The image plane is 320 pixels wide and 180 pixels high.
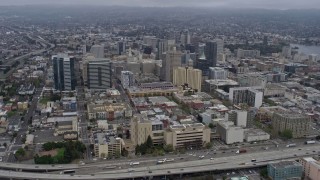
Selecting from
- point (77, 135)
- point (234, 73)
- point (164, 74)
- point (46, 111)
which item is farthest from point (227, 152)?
point (234, 73)

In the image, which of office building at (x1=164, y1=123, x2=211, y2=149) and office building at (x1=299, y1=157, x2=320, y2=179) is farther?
office building at (x1=164, y1=123, x2=211, y2=149)

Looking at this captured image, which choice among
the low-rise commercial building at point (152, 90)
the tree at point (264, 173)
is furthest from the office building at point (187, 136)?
the low-rise commercial building at point (152, 90)

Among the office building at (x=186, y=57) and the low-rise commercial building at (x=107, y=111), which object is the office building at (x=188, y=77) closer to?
the office building at (x=186, y=57)

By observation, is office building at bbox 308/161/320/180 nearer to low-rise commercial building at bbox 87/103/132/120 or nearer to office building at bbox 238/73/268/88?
low-rise commercial building at bbox 87/103/132/120

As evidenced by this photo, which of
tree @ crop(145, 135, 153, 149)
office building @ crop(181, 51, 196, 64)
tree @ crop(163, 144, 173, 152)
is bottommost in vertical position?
tree @ crop(163, 144, 173, 152)

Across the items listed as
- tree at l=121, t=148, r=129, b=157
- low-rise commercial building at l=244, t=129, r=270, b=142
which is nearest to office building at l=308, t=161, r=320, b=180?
low-rise commercial building at l=244, t=129, r=270, b=142

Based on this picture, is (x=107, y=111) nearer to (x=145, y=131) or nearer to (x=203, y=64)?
(x=145, y=131)

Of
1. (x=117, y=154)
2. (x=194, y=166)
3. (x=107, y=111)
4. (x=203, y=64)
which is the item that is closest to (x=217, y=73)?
(x=203, y=64)
